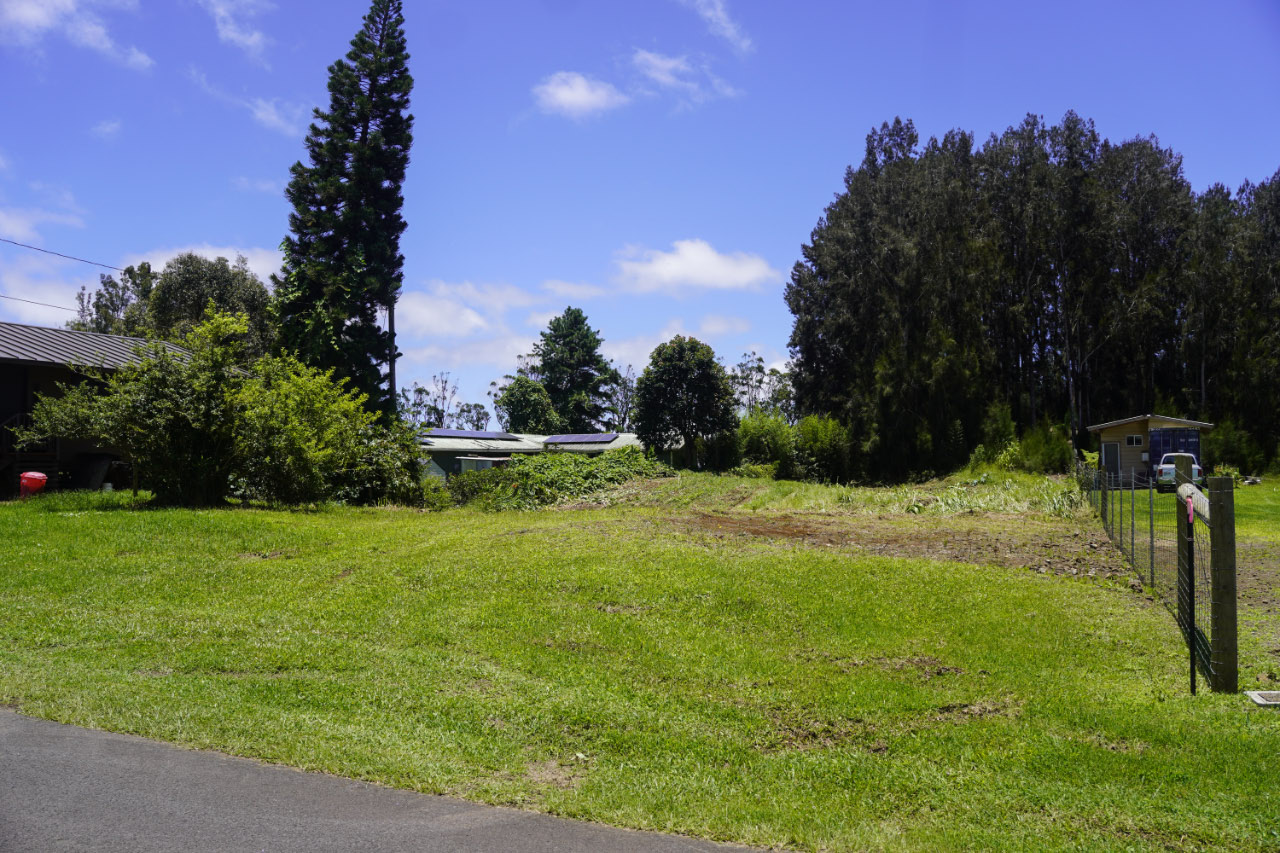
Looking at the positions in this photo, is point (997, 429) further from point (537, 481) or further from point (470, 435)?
point (470, 435)

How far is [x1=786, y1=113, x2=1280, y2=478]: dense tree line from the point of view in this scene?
3994 centimetres

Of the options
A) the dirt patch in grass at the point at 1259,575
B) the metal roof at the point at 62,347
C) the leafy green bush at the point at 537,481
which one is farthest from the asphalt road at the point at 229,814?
the leafy green bush at the point at 537,481

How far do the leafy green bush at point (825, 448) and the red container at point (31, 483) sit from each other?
3153 centimetres

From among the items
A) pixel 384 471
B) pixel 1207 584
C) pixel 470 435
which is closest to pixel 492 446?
pixel 470 435

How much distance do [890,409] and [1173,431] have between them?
1348 centimetres

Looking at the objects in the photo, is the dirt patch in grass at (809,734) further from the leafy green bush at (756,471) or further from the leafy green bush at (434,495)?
the leafy green bush at (756,471)

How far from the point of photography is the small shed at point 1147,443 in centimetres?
3081

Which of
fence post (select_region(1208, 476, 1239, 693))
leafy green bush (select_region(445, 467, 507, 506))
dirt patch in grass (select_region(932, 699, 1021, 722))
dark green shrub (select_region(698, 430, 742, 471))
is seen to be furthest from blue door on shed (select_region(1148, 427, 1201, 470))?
dirt patch in grass (select_region(932, 699, 1021, 722))

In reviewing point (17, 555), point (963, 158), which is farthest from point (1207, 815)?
point (963, 158)

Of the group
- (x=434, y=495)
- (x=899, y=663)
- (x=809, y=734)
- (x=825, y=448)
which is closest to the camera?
(x=809, y=734)

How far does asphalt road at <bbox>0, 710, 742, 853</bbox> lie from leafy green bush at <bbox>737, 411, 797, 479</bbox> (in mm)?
36660

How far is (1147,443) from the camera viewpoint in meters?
31.3

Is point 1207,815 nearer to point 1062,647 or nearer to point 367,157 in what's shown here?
point 1062,647

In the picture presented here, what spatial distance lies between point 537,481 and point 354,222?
23.4m
